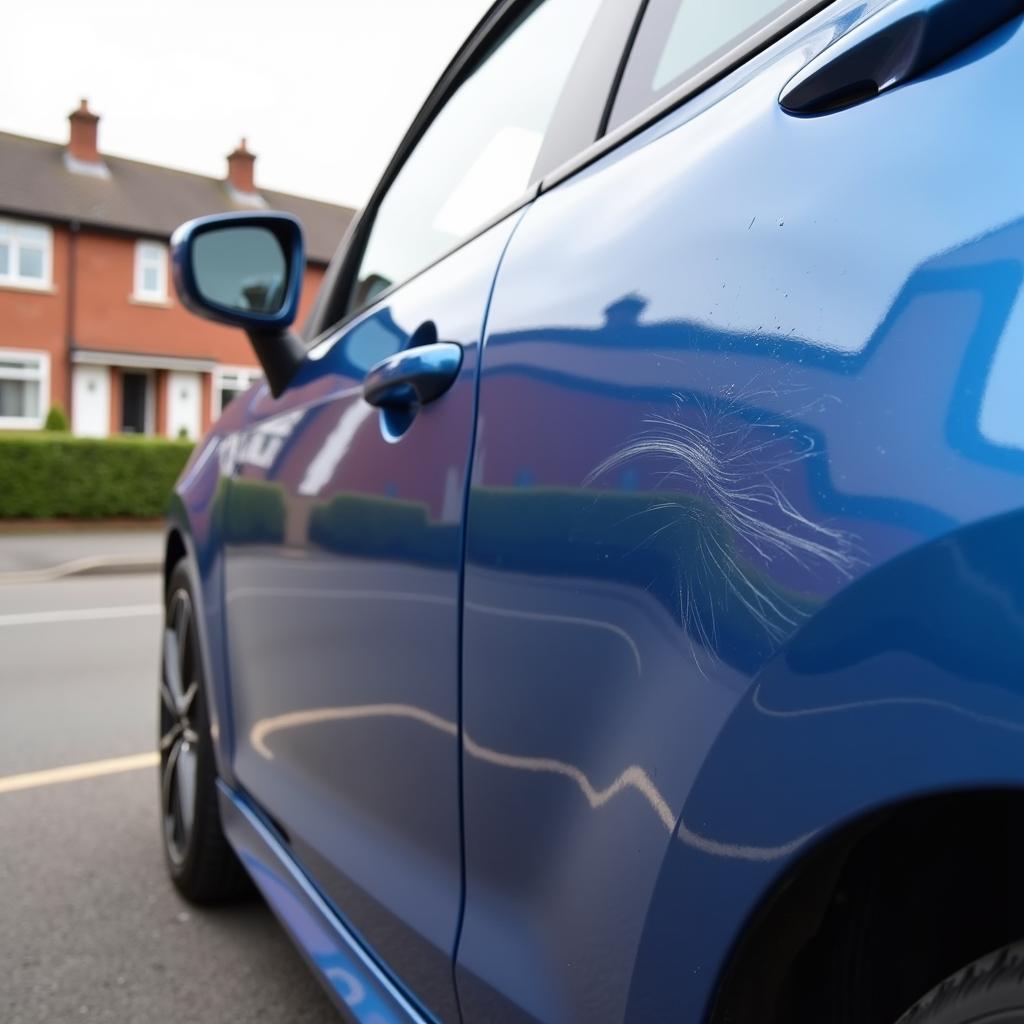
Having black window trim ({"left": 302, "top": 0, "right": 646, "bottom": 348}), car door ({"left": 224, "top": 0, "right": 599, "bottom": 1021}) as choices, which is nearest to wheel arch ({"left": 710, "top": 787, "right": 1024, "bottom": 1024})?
car door ({"left": 224, "top": 0, "right": 599, "bottom": 1021})

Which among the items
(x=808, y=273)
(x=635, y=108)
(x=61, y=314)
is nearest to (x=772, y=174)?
(x=808, y=273)

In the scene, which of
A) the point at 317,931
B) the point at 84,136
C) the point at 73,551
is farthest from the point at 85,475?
the point at 317,931

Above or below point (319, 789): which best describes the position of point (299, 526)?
above

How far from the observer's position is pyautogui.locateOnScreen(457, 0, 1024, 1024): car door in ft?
2.45

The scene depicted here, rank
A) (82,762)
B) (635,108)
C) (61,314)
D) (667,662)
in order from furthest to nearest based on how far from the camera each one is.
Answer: (61,314), (82,762), (635,108), (667,662)

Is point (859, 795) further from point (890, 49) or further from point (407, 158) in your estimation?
point (407, 158)

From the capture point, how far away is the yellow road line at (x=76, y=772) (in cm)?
377

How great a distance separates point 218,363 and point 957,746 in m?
26.8

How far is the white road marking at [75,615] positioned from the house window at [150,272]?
60.0ft

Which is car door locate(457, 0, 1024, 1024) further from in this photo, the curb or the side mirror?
the curb

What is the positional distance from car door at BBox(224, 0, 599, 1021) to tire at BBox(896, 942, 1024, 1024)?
618mm

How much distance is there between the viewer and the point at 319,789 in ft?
5.69

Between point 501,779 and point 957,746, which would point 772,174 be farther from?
point 501,779

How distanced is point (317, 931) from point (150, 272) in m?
25.6
